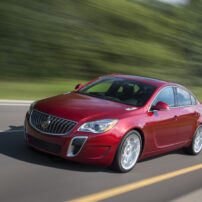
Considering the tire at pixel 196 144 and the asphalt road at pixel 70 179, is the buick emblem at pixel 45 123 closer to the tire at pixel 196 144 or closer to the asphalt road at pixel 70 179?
the asphalt road at pixel 70 179

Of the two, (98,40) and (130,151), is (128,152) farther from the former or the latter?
(98,40)

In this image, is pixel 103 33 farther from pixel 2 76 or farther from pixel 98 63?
pixel 2 76

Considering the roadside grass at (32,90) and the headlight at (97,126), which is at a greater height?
the headlight at (97,126)

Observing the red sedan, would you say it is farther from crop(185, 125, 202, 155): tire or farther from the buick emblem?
crop(185, 125, 202, 155): tire

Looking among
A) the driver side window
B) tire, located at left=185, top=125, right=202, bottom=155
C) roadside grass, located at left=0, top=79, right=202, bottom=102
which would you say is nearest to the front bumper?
the driver side window

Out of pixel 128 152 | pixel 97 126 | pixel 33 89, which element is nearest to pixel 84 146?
pixel 97 126

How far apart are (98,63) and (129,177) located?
1867 cm

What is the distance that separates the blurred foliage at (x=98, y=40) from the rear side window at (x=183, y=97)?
10.3 metres

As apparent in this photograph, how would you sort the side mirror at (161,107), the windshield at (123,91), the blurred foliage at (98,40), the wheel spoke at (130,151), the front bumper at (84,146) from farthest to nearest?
1. the blurred foliage at (98,40)
2. the windshield at (123,91)
3. the side mirror at (161,107)
4. the wheel spoke at (130,151)
5. the front bumper at (84,146)

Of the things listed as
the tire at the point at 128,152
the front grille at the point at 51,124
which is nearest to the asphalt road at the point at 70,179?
the tire at the point at 128,152

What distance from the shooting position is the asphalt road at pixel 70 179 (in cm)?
487

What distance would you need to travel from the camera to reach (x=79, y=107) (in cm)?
603

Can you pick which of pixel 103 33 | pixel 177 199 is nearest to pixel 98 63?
pixel 103 33

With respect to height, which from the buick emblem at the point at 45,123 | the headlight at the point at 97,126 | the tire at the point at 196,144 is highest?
the headlight at the point at 97,126
